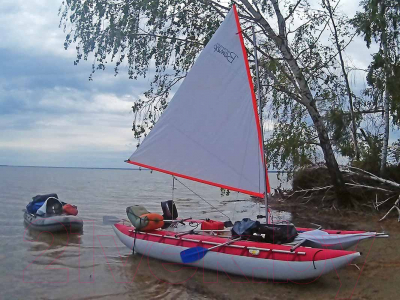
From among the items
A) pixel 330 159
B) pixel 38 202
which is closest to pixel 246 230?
pixel 330 159

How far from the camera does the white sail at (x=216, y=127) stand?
7.38 m

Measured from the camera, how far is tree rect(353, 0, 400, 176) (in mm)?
11391

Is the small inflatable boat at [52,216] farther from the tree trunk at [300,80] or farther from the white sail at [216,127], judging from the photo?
the tree trunk at [300,80]

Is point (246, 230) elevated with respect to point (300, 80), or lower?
lower

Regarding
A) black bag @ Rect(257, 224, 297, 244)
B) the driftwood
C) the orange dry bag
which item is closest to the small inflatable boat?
the orange dry bag

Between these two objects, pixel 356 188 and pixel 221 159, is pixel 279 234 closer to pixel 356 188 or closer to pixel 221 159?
pixel 221 159

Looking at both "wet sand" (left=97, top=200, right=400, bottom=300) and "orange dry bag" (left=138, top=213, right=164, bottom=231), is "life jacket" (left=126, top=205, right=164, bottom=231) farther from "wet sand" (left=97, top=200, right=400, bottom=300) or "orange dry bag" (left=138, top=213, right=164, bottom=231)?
"wet sand" (left=97, top=200, right=400, bottom=300)

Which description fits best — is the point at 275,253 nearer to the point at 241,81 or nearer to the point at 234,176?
the point at 234,176

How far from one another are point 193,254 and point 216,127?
2.57 metres

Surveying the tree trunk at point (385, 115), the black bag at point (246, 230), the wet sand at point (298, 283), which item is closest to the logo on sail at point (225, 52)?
the black bag at point (246, 230)

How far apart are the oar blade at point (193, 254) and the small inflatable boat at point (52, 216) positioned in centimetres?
584

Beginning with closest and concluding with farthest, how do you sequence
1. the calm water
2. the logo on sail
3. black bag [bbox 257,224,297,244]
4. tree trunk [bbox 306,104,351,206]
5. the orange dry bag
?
the calm water
black bag [bbox 257,224,297,244]
the logo on sail
the orange dry bag
tree trunk [bbox 306,104,351,206]

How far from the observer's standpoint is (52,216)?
12031mm

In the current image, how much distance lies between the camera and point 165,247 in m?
7.91
